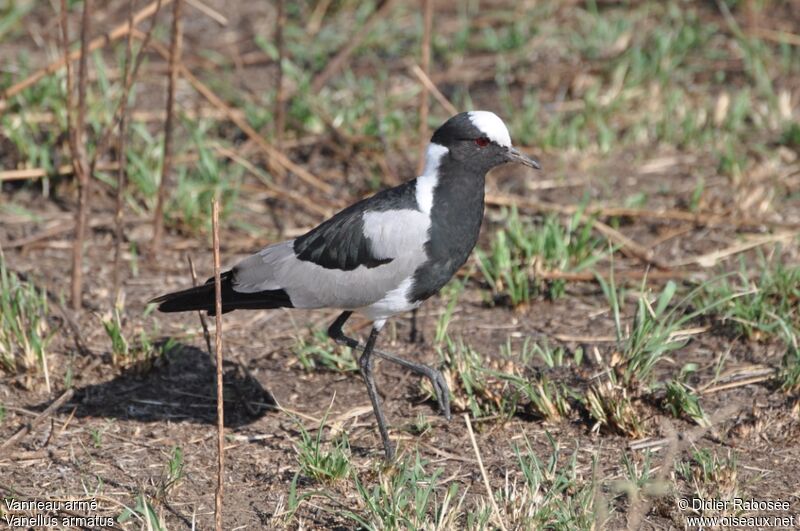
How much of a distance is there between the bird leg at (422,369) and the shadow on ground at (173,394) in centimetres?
43

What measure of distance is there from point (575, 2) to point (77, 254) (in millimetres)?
4899

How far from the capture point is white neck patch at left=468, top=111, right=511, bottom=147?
15.4ft

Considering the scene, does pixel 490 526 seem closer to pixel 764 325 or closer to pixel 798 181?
pixel 764 325

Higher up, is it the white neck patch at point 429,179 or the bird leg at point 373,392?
the white neck patch at point 429,179

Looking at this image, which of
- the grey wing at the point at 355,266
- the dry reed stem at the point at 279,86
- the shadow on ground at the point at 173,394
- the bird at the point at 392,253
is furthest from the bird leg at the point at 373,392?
the dry reed stem at the point at 279,86

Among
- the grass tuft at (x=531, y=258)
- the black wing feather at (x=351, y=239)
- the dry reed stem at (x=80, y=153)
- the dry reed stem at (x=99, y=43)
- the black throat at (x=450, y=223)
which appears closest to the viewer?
the black throat at (x=450, y=223)

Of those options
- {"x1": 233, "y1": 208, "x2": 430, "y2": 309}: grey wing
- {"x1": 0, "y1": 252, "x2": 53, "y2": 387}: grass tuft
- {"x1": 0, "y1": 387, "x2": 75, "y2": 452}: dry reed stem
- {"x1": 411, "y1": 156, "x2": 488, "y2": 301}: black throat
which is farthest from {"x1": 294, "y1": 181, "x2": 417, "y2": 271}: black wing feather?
{"x1": 0, "y1": 252, "x2": 53, "y2": 387}: grass tuft

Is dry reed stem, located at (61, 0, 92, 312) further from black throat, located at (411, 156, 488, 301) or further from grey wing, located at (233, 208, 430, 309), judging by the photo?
black throat, located at (411, 156, 488, 301)

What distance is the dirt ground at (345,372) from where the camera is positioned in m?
4.29

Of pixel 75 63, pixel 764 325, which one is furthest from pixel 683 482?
pixel 75 63

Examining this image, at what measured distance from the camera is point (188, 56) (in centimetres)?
816

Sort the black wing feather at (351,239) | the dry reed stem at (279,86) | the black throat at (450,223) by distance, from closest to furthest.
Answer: the black throat at (450,223), the black wing feather at (351,239), the dry reed stem at (279,86)

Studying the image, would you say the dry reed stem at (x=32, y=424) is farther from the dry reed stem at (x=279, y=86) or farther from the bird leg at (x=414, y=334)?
the dry reed stem at (x=279, y=86)

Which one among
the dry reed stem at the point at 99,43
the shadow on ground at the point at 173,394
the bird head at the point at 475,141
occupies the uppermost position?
the dry reed stem at the point at 99,43
